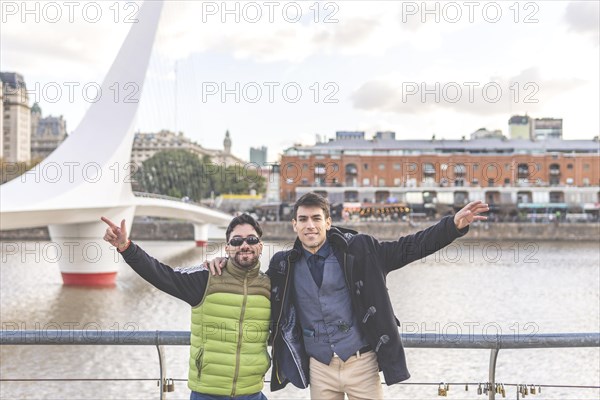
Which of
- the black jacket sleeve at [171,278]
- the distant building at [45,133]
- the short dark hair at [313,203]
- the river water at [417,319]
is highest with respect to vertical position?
the distant building at [45,133]

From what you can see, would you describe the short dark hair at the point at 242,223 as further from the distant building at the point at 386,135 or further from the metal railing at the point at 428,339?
the distant building at the point at 386,135

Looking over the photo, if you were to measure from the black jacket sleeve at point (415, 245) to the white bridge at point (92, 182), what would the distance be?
1000 centimetres

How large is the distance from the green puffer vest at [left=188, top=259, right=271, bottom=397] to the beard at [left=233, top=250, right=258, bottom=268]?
16mm

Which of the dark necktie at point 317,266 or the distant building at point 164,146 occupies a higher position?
the distant building at point 164,146

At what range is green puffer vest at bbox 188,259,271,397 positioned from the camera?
1989 millimetres

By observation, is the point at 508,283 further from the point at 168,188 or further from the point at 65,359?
the point at 168,188

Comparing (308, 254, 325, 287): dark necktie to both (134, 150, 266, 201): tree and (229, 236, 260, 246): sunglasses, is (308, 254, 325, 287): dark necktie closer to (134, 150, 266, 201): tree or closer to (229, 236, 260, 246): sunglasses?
(229, 236, 260, 246): sunglasses

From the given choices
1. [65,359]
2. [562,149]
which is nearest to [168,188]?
[562,149]

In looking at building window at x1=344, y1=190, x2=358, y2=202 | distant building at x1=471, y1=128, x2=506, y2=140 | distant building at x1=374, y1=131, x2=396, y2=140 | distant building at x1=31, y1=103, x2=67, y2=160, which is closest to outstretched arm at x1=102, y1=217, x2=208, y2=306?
building window at x1=344, y1=190, x2=358, y2=202

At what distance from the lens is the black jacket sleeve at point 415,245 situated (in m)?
2.02

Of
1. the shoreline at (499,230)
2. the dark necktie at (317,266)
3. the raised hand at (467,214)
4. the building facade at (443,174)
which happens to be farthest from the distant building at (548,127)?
the dark necktie at (317,266)

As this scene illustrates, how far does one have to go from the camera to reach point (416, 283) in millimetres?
14438

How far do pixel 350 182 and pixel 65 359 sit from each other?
29.5m

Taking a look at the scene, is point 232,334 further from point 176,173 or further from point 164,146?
point 164,146
